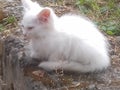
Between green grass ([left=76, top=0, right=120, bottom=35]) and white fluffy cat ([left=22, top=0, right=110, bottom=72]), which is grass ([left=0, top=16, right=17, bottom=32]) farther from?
white fluffy cat ([left=22, top=0, right=110, bottom=72])

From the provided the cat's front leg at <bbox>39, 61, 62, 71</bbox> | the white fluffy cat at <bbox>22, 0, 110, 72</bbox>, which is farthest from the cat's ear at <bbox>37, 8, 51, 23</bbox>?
the cat's front leg at <bbox>39, 61, 62, 71</bbox>

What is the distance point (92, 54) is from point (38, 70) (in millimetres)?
420

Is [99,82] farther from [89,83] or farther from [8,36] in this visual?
[8,36]

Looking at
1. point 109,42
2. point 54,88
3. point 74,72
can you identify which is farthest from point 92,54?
point 109,42

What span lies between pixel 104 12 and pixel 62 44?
4.66 feet

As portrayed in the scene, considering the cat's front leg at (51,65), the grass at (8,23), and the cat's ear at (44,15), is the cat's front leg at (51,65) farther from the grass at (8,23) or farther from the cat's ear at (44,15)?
the grass at (8,23)

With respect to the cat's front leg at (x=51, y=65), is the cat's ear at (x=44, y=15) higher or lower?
higher

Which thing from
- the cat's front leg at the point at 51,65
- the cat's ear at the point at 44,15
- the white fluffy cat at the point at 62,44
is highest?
the cat's ear at the point at 44,15

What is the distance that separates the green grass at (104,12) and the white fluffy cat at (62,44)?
32.0 inches

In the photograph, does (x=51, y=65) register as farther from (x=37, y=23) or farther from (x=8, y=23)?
(x=8, y=23)

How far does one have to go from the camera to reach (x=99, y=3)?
4.54 metres

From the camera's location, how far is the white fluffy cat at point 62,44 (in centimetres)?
296

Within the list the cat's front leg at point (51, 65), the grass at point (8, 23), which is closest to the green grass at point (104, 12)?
the grass at point (8, 23)

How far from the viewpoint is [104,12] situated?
14.1ft
